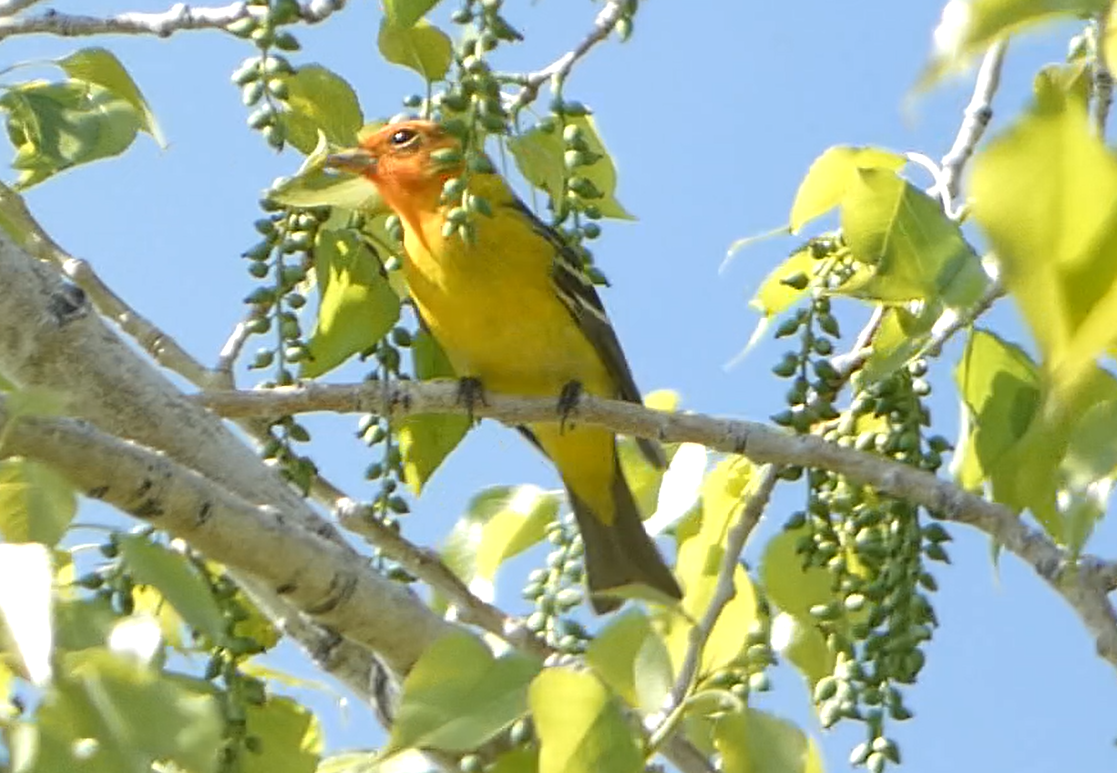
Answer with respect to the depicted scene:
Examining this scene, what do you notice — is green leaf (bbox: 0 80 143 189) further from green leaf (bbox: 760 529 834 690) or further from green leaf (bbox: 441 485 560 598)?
green leaf (bbox: 760 529 834 690)

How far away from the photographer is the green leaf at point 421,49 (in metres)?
2.67

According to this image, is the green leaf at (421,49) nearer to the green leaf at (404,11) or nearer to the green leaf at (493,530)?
the green leaf at (404,11)

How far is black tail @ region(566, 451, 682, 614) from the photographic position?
462 cm

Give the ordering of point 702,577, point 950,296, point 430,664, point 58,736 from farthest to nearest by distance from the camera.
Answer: point 702,577 → point 950,296 → point 430,664 → point 58,736

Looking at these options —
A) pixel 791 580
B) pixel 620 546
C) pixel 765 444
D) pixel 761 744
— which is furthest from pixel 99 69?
pixel 620 546

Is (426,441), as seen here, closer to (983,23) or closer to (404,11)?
(404,11)

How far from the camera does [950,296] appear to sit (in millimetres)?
1938

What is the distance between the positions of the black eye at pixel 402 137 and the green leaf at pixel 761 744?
311cm

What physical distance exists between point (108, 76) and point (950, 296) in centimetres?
153

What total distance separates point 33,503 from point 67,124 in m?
1.29

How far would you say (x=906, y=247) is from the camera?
198 cm

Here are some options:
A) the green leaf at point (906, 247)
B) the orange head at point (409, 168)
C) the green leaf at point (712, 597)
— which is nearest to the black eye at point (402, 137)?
the orange head at point (409, 168)

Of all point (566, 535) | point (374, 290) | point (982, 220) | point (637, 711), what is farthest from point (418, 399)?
point (982, 220)

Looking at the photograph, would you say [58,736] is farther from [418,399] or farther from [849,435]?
[849,435]
